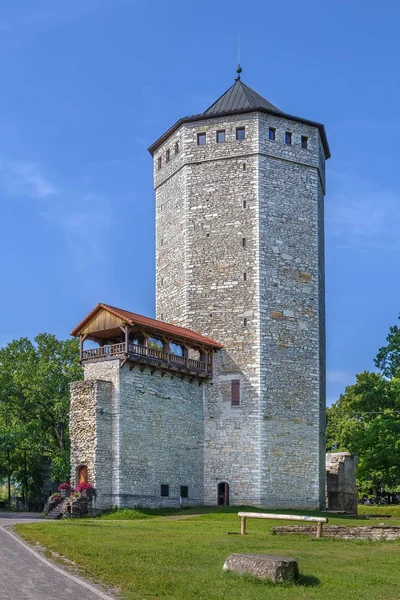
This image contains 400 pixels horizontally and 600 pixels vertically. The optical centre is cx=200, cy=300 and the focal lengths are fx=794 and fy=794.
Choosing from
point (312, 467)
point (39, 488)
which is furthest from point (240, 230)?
point (39, 488)

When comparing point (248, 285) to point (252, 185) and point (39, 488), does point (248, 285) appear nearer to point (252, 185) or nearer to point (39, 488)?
point (252, 185)

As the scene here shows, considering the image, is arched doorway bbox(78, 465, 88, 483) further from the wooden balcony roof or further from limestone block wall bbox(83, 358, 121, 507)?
the wooden balcony roof

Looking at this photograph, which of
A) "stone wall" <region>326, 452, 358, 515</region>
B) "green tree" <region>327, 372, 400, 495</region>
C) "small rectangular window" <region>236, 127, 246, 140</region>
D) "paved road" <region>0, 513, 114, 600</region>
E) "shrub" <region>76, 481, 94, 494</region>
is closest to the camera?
"paved road" <region>0, 513, 114, 600</region>

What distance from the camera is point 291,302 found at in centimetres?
3853

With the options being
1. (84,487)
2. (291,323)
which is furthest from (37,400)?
(291,323)

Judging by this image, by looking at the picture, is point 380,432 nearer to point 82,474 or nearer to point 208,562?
point 82,474

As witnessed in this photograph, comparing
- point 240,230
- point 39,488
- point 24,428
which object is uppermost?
point 240,230

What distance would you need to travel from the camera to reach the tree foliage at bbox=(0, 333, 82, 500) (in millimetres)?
43188

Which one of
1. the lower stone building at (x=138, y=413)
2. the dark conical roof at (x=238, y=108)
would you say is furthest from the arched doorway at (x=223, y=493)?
the dark conical roof at (x=238, y=108)

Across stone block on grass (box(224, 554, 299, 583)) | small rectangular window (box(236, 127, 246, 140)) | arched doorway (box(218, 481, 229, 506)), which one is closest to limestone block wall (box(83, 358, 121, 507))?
arched doorway (box(218, 481, 229, 506))

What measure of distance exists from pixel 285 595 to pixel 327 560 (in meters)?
Answer: 4.25

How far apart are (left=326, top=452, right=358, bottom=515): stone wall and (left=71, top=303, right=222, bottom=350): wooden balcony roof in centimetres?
1224

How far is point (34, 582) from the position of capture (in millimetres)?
11281

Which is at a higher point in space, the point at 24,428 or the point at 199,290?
the point at 199,290
